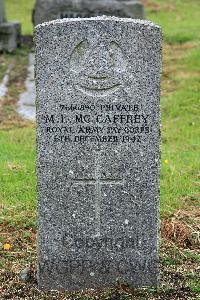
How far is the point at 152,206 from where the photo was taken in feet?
15.5

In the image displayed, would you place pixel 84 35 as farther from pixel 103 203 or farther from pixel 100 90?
pixel 103 203

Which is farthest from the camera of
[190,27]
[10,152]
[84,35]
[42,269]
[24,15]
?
[24,15]

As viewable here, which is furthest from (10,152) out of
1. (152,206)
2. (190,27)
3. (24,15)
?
(24,15)

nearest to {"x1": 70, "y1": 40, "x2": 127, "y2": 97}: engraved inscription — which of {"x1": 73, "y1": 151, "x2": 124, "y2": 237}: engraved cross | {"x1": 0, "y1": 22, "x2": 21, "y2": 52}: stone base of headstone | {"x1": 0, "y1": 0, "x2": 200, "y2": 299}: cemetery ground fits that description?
{"x1": 73, "y1": 151, "x2": 124, "y2": 237}: engraved cross

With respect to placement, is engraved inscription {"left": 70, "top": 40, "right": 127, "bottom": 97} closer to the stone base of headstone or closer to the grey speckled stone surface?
the grey speckled stone surface

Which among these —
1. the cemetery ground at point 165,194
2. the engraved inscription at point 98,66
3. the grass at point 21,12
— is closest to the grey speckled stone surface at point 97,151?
the engraved inscription at point 98,66

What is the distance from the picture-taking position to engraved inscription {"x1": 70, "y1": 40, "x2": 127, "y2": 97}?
4516 mm

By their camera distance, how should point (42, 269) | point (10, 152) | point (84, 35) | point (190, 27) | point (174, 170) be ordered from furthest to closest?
point (190, 27), point (10, 152), point (174, 170), point (42, 269), point (84, 35)

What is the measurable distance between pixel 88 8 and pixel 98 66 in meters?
10.3

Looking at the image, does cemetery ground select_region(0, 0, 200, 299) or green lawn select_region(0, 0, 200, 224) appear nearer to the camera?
cemetery ground select_region(0, 0, 200, 299)

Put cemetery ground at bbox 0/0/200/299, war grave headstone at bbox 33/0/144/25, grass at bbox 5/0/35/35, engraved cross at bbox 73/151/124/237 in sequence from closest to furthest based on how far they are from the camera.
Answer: engraved cross at bbox 73/151/124/237 < cemetery ground at bbox 0/0/200/299 < war grave headstone at bbox 33/0/144/25 < grass at bbox 5/0/35/35

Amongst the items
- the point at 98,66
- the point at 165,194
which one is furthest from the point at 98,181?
the point at 165,194

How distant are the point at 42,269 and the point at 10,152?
355 centimetres

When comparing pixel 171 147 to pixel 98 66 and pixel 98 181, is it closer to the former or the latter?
pixel 98 181
